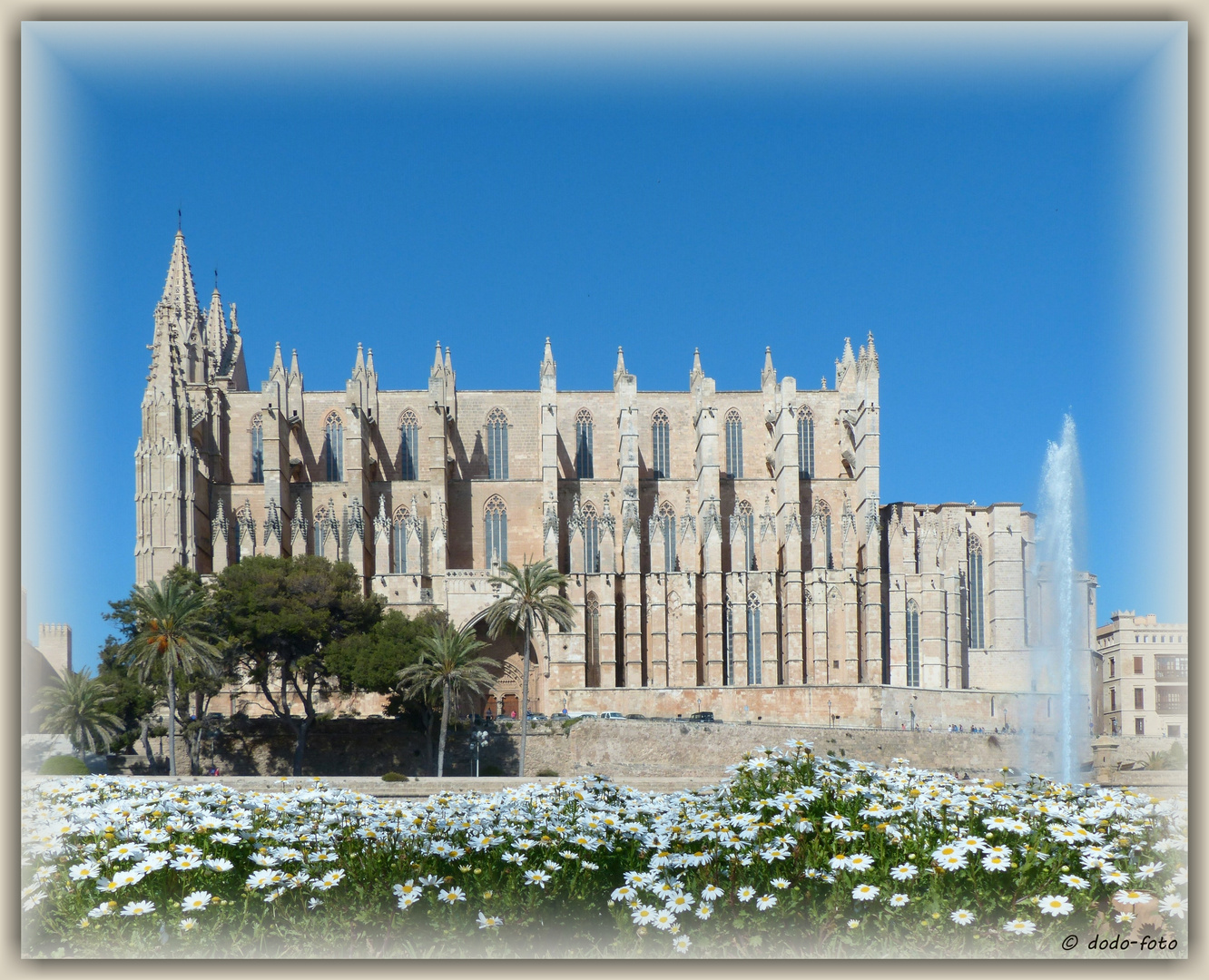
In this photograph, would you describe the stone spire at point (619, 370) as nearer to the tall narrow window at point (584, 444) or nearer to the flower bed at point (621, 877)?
the tall narrow window at point (584, 444)

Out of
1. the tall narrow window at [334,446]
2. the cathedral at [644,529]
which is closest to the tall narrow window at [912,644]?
the cathedral at [644,529]

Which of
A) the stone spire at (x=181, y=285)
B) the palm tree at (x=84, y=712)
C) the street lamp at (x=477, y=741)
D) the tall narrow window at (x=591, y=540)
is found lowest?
Answer: the street lamp at (x=477, y=741)

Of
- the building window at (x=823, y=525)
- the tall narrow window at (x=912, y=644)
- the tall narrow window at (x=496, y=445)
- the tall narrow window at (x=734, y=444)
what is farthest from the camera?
the tall narrow window at (x=734, y=444)

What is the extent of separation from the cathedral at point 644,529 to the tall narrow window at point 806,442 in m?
0.13

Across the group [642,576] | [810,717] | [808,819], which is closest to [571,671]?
[642,576]

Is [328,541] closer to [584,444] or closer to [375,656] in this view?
[375,656]

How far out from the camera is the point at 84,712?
1510 inches

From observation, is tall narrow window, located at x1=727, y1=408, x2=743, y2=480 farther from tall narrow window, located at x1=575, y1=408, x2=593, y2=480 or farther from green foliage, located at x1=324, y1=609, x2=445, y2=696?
green foliage, located at x1=324, y1=609, x2=445, y2=696

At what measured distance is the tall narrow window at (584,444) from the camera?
66500 mm

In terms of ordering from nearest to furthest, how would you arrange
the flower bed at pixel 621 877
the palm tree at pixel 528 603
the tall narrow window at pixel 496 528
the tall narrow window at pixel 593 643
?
the flower bed at pixel 621 877 → the palm tree at pixel 528 603 → the tall narrow window at pixel 593 643 → the tall narrow window at pixel 496 528

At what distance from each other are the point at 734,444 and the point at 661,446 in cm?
409

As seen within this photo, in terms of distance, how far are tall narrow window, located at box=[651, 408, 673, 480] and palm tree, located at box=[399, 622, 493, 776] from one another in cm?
2372

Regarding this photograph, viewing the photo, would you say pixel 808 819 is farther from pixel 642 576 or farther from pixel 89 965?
pixel 642 576

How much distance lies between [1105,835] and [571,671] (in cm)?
4463
